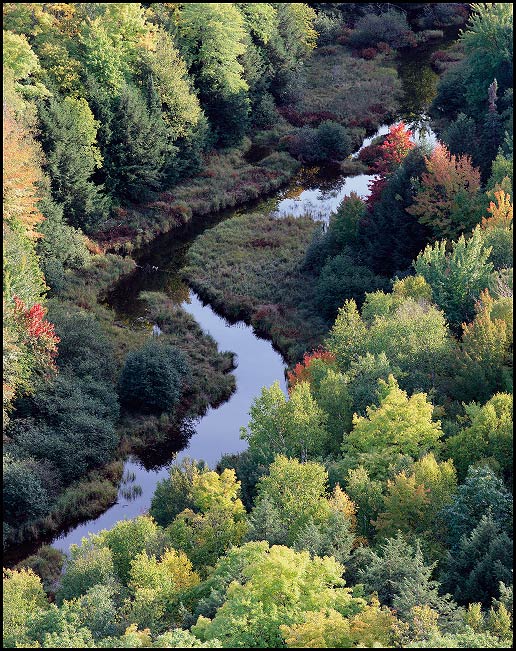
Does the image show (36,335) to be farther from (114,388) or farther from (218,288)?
(218,288)

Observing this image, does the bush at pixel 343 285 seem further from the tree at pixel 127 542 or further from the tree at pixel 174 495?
the tree at pixel 127 542

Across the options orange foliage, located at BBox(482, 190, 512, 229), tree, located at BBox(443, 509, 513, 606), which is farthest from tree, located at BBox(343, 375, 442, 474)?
orange foliage, located at BBox(482, 190, 512, 229)

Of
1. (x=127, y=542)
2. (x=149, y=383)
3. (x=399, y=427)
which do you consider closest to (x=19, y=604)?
(x=127, y=542)

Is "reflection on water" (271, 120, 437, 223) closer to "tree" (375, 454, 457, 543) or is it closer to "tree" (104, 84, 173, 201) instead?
"tree" (104, 84, 173, 201)

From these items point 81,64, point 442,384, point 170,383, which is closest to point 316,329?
point 170,383

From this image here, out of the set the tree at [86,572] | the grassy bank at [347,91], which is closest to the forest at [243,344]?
the tree at [86,572]
